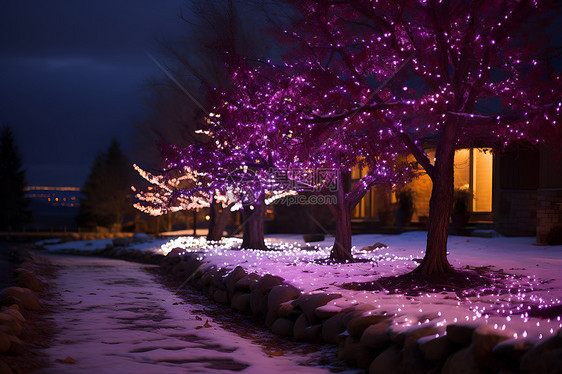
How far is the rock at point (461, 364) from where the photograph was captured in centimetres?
420

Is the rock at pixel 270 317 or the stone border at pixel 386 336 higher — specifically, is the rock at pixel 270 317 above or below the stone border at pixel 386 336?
below

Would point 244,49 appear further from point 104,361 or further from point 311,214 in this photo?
point 104,361

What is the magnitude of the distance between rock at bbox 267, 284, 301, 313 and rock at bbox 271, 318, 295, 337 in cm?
33

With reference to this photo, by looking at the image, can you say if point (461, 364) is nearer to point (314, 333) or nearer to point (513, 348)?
point (513, 348)

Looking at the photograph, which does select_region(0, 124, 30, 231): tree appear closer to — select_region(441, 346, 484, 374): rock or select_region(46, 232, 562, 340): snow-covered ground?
select_region(46, 232, 562, 340): snow-covered ground

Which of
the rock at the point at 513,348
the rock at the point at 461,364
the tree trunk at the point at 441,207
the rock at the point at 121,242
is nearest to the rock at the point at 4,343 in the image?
the rock at the point at 461,364

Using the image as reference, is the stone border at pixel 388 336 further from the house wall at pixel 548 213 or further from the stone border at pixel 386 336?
the house wall at pixel 548 213

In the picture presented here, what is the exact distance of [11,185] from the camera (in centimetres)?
4169

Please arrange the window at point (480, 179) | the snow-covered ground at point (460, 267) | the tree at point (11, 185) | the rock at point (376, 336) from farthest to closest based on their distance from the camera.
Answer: the tree at point (11, 185), the window at point (480, 179), the snow-covered ground at point (460, 267), the rock at point (376, 336)

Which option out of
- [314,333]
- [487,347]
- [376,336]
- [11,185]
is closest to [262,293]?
[314,333]

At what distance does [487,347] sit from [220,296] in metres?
6.32

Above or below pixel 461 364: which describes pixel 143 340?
below

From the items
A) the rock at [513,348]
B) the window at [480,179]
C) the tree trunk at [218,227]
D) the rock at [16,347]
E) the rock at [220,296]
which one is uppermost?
the window at [480,179]

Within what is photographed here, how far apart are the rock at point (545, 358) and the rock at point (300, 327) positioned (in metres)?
3.20
